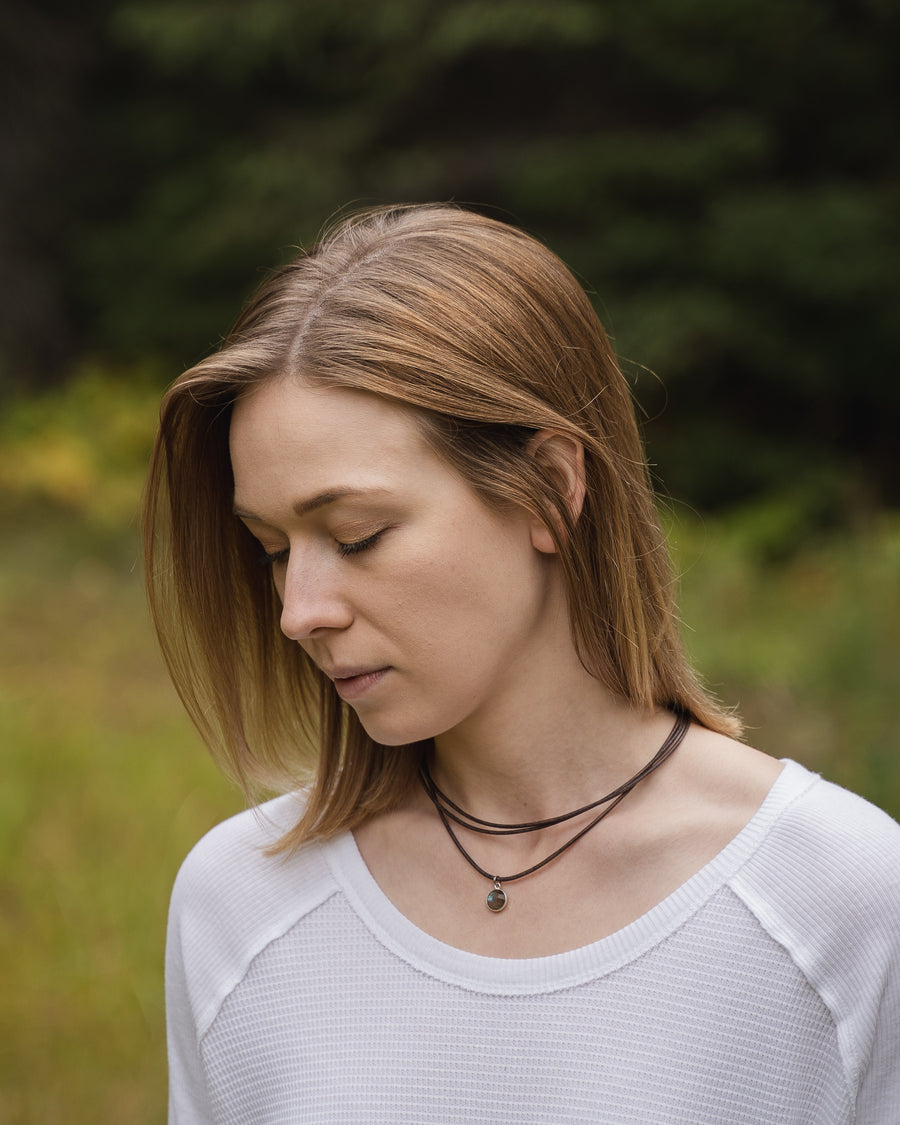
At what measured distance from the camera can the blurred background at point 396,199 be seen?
4.45 metres

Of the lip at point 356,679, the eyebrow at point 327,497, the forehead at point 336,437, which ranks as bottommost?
the lip at point 356,679

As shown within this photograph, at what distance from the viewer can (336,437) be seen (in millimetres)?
1405

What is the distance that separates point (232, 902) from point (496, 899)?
15.0 inches

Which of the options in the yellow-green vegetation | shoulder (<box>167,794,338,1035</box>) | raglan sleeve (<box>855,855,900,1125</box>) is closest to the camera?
raglan sleeve (<box>855,855,900,1125</box>)

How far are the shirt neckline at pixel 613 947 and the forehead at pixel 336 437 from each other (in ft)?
1.84

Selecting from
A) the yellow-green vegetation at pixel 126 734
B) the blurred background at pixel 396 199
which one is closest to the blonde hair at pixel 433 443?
the yellow-green vegetation at pixel 126 734

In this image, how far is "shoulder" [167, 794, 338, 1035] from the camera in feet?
5.46

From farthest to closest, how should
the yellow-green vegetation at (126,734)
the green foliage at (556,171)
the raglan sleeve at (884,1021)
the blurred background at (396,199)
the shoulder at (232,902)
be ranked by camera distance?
the green foliage at (556,171) → the blurred background at (396,199) → the yellow-green vegetation at (126,734) → the shoulder at (232,902) → the raglan sleeve at (884,1021)

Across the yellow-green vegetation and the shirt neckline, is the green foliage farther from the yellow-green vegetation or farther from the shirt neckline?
the shirt neckline

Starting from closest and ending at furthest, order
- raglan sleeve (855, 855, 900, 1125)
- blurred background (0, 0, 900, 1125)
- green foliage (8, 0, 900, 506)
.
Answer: raglan sleeve (855, 855, 900, 1125) < blurred background (0, 0, 900, 1125) < green foliage (8, 0, 900, 506)

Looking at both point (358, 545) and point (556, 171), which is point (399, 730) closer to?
point (358, 545)

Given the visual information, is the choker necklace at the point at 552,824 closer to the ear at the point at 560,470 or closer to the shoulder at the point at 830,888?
the shoulder at the point at 830,888

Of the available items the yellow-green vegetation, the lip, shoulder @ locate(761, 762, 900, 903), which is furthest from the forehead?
the yellow-green vegetation

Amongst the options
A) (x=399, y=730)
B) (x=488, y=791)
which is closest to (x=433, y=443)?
(x=399, y=730)
